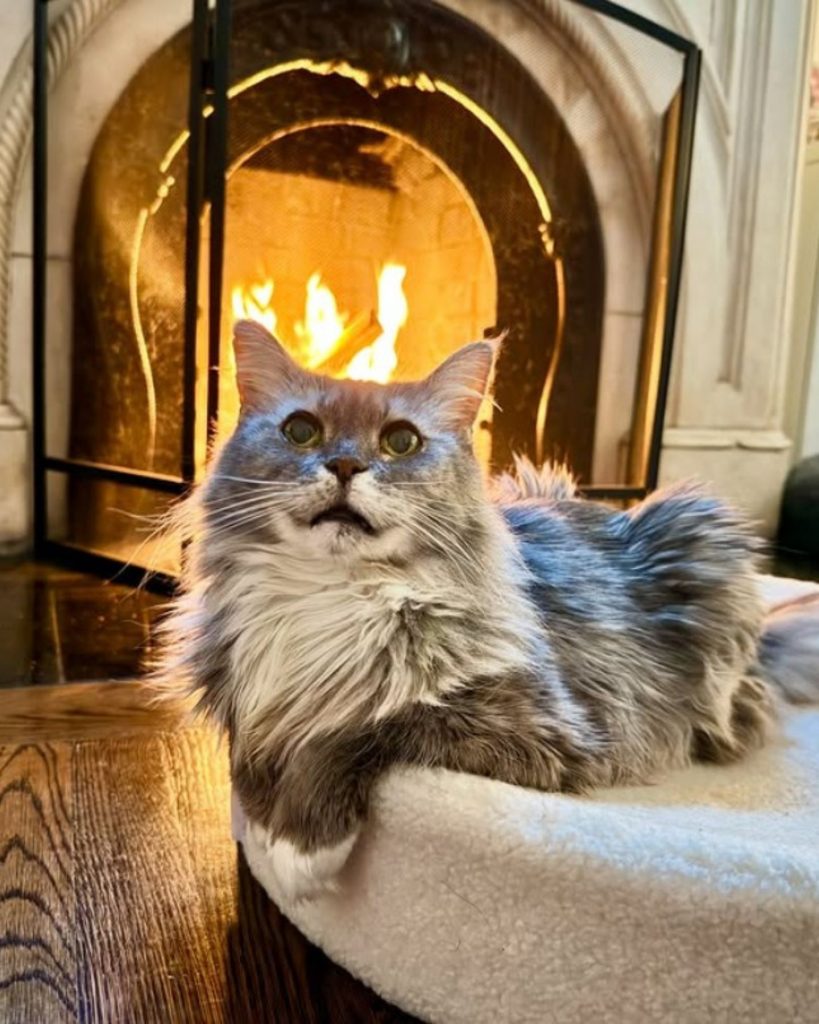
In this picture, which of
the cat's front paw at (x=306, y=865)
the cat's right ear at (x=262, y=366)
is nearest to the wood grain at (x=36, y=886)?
the cat's front paw at (x=306, y=865)

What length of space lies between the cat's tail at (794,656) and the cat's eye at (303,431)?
2.34 feet

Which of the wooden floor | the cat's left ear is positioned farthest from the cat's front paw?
the cat's left ear

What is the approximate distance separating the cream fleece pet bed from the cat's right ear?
36 centimetres

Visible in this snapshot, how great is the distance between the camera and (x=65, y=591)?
6.64 feet

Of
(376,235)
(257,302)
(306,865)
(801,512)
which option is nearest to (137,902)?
(306,865)

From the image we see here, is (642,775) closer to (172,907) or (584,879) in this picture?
(584,879)

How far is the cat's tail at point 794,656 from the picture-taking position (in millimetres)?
1199

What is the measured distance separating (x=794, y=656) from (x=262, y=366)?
80 cm

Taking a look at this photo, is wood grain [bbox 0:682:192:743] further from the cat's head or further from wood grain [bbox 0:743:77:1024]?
the cat's head

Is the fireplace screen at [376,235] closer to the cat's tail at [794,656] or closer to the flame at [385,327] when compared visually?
the flame at [385,327]

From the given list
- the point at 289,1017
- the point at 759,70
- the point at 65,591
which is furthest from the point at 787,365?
the point at 289,1017

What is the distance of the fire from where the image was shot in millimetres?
2100

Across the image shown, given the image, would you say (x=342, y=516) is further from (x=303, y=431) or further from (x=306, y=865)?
(x=306, y=865)

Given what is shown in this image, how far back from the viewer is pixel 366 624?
0.74 meters
